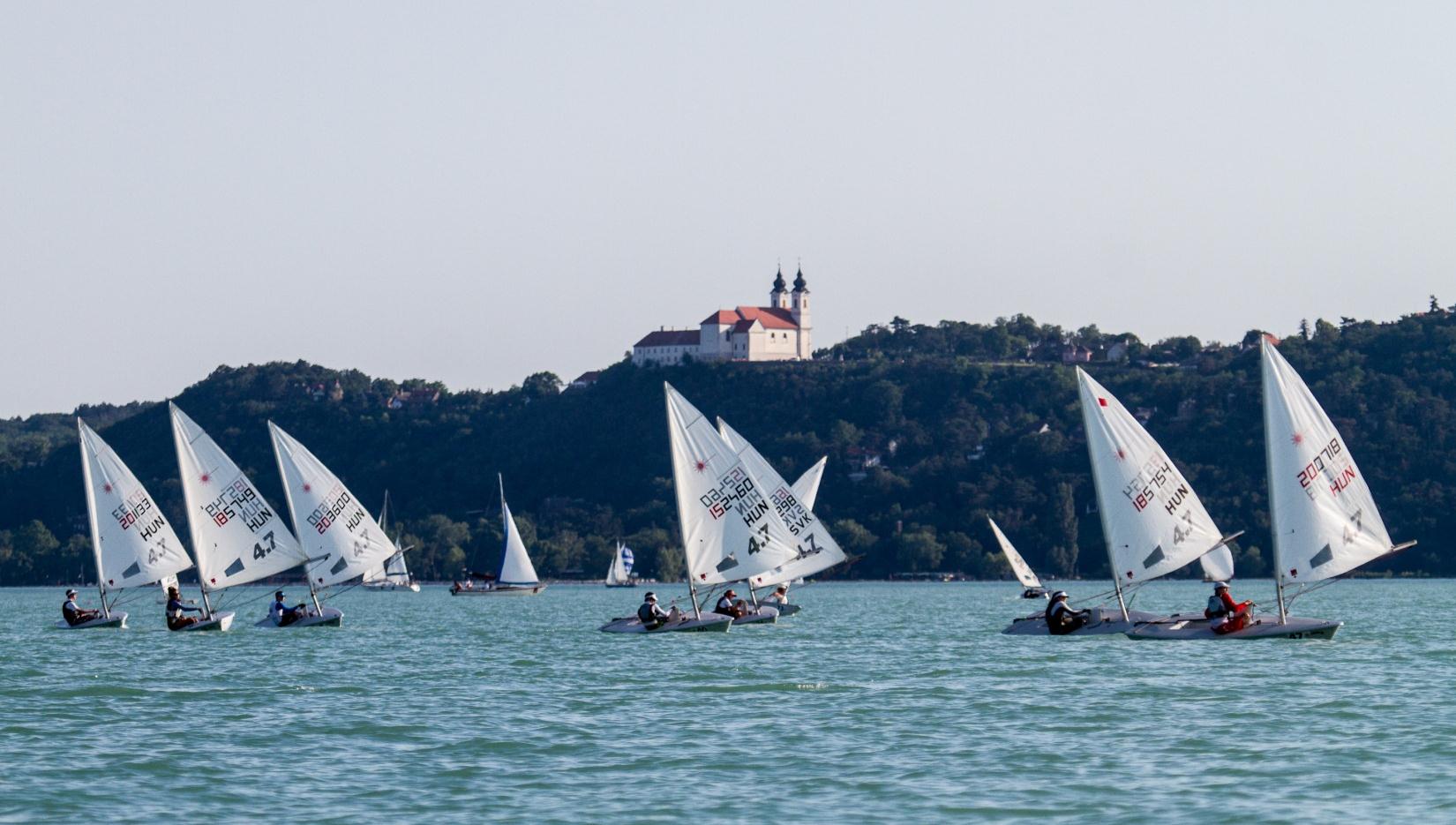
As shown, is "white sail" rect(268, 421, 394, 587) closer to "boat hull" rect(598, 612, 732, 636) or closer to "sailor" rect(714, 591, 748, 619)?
"boat hull" rect(598, 612, 732, 636)

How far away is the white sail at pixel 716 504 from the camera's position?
53.1 m

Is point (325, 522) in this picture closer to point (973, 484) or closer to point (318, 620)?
point (318, 620)

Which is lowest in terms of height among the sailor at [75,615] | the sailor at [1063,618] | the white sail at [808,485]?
the sailor at [1063,618]

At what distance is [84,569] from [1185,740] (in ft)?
501

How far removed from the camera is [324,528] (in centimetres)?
5825

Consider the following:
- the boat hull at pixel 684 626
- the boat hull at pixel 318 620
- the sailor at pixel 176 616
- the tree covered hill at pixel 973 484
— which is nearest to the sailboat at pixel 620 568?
the tree covered hill at pixel 973 484

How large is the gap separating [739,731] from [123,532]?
1223 inches

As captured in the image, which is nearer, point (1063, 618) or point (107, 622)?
point (1063, 618)

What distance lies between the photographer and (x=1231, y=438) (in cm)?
16250

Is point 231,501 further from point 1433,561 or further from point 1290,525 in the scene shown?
point 1433,561

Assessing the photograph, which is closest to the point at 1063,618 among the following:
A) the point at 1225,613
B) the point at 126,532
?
the point at 1225,613

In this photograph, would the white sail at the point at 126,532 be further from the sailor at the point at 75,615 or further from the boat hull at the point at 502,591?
the boat hull at the point at 502,591

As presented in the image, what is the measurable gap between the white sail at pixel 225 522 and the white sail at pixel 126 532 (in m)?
1.29

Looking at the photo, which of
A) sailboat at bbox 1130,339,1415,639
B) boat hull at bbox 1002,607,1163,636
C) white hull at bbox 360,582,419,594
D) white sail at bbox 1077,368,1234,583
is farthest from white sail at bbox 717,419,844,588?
white hull at bbox 360,582,419,594
